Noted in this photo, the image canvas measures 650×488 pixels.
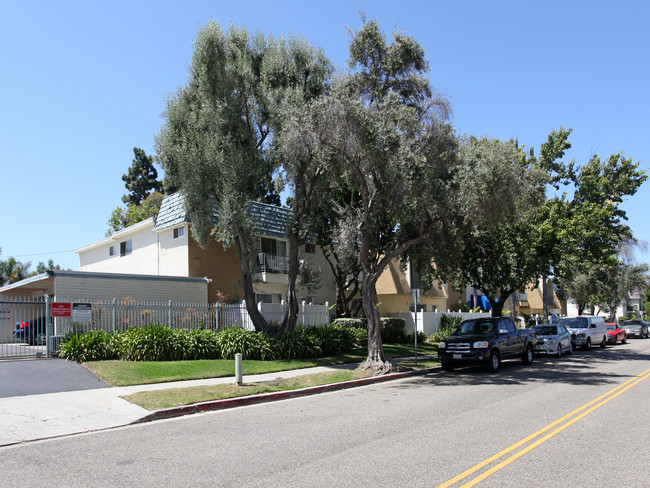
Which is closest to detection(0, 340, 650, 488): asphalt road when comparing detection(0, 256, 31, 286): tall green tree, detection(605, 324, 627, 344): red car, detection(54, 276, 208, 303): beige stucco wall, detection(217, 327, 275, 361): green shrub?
detection(217, 327, 275, 361): green shrub

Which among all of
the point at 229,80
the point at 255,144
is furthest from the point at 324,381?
the point at 229,80

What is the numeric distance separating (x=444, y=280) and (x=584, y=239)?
711cm

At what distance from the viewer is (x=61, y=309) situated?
52.2ft

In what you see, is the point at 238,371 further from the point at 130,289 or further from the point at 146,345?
the point at 130,289

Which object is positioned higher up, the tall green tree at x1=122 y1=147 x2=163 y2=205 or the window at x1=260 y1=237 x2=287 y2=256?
the tall green tree at x1=122 y1=147 x2=163 y2=205

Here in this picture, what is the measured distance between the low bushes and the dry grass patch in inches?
117

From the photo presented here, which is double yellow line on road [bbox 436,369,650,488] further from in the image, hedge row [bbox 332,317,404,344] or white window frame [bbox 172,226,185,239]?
white window frame [bbox 172,226,185,239]

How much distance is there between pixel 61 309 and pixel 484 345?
13341 millimetres

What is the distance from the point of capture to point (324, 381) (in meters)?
13.9

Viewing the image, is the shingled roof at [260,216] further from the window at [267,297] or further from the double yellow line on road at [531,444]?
the double yellow line on road at [531,444]

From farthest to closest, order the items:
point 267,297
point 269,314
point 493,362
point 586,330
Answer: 1. point 267,297
2. point 586,330
3. point 269,314
4. point 493,362

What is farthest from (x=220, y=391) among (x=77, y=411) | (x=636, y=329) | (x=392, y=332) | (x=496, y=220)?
(x=636, y=329)

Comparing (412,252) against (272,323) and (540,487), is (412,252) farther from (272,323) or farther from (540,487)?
(540,487)

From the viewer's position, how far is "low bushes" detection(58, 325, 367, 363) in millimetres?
15578
